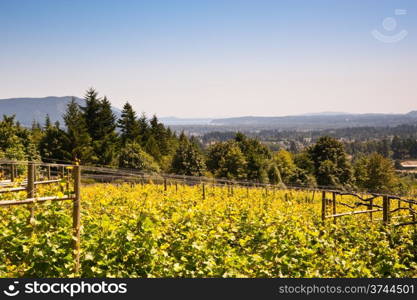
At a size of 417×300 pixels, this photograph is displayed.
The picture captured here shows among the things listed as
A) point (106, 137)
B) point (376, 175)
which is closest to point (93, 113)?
point (106, 137)

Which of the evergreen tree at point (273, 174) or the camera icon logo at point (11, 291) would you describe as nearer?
the camera icon logo at point (11, 291)

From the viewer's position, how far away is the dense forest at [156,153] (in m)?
40.4

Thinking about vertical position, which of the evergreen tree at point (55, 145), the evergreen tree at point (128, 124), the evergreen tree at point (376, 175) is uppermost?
the evergreen tree at point (128, 124)

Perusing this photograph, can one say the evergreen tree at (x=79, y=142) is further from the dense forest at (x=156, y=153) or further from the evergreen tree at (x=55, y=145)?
the evergreen tree at (x=55, y=145)

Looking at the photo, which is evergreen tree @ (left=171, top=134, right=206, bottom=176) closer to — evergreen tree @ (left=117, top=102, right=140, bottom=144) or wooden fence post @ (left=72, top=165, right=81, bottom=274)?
evergreen tree @ (left=117, top=102, right=140, bottom=144)

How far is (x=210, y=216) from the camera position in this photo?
Answer: 992 cm

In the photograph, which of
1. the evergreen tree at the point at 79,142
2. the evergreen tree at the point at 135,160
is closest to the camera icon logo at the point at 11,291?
the evergreen tree at the point at 135,160

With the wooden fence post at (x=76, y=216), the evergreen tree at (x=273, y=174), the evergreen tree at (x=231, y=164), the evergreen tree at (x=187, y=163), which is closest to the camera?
the wooden fence post at (x=76, y=216)

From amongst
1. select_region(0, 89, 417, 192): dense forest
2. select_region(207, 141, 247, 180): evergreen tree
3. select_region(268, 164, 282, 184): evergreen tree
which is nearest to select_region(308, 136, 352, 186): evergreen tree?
select_region(0, 89, 417, 192): dense forest

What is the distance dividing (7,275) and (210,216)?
556cm

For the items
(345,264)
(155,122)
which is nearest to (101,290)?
(345,264)

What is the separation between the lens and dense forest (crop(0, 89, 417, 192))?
133 feet

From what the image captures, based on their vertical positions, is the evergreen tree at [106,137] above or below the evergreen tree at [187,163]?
above

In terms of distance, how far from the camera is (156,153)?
5191 centimetres
